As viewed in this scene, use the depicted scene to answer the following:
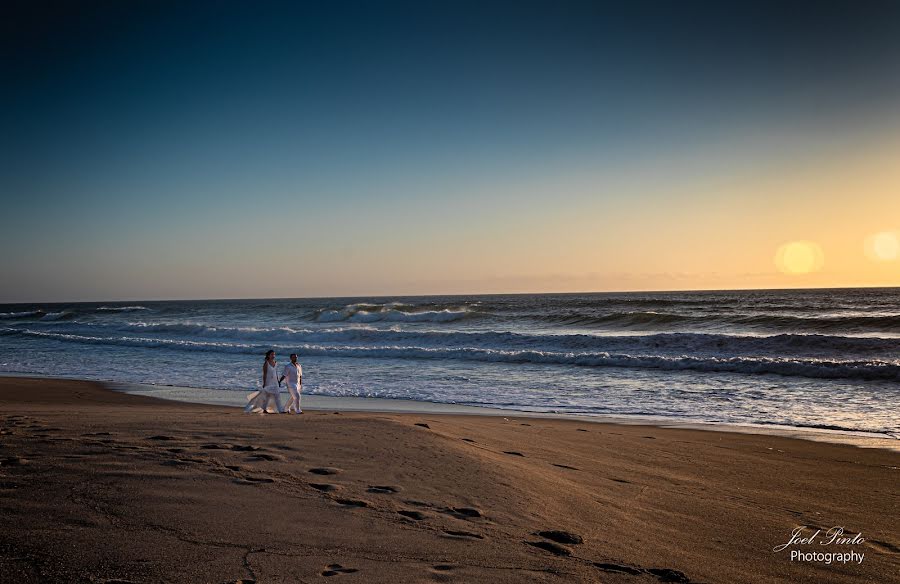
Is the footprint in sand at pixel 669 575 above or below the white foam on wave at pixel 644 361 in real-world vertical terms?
above

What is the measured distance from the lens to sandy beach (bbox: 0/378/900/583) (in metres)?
3.61

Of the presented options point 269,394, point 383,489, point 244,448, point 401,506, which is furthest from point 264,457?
point 269,394

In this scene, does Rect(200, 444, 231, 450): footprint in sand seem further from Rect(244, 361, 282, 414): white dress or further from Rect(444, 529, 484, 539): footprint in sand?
Rect(244, 361, 282, 414): white dress

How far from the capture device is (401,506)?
471 centimetres

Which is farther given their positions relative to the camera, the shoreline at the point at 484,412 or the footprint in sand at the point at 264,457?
the shoreline at the point at 484,412

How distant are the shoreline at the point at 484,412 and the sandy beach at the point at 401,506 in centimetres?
137

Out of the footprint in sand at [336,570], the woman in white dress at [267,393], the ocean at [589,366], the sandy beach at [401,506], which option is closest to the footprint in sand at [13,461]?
the sandy beach at [401,506]

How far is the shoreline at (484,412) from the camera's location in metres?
9.39

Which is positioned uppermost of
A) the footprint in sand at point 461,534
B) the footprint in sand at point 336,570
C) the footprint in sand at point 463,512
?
the footprint in sand at point 336,570

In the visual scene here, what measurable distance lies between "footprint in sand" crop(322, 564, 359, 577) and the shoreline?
27.3 feet

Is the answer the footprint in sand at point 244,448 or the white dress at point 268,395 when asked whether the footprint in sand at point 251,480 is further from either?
the white dress at point 268,395

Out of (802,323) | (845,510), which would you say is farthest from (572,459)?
(802,323)
